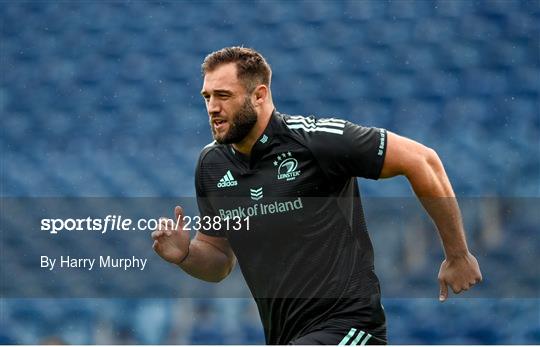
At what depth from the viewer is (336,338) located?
120 inches

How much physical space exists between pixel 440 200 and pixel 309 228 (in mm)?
462

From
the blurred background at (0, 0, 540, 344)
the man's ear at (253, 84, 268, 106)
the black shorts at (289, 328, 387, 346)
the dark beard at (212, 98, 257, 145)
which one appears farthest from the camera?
the blurred background at (0, 0, 540, 344)

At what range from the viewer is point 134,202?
20.1 feet

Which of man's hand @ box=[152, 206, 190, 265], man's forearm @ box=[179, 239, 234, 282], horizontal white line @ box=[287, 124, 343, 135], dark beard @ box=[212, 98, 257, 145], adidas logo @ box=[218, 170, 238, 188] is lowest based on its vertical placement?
man's forearm @ box=[179, 239, 234, 282]

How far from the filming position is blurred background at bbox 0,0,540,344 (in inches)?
219

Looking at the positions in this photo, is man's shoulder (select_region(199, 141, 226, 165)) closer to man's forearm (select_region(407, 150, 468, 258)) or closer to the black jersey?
the black jersey

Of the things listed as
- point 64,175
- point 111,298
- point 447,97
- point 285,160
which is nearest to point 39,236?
point 64,175

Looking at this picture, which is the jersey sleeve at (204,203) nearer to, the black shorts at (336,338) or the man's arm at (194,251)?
the man's arm at (194,251)

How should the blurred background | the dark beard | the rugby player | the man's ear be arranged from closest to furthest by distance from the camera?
the rugby player
the dark beard
the man's ear
the blurred background

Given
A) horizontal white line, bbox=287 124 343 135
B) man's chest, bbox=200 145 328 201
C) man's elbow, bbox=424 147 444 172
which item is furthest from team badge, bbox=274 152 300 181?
man's elbow, bbox=424 147 444 172

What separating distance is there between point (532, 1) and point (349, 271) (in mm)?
4189

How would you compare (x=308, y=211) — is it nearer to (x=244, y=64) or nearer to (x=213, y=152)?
(x=213, y=152)

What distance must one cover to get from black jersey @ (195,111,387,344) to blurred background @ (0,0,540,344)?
7.26 feet

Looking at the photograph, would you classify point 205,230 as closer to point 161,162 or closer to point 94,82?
point 161,162
